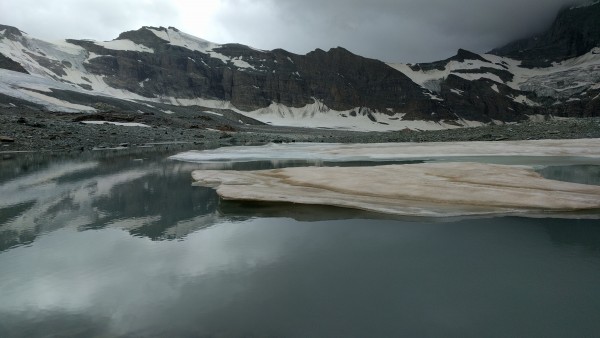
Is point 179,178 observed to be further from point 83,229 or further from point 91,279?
point 91,279

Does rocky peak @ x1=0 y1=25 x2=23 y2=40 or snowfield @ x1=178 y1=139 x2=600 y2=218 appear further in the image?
rocky peak @ x1=0 y1=25 x2=23 y2=40

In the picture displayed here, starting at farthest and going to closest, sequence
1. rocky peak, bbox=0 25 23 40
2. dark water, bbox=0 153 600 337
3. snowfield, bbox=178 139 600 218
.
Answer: rocky peak, bbox=0 25 23 40 < snowfield, bbox=178 139 600 218 < dark water, bbox=0 153 600 337

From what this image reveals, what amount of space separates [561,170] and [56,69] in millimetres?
225324

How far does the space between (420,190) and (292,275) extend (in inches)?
262

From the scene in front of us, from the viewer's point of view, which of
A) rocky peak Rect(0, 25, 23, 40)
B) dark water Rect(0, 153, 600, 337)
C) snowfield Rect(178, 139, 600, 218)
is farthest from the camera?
rocky peak Rect(0, 25, 23, 40)

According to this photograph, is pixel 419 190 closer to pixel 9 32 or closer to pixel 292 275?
pixel 292 275

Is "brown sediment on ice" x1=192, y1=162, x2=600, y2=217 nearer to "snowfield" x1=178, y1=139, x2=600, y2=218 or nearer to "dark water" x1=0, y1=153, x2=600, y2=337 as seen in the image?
"snowfield" x1=178, y1=139, x2=600, y2=218

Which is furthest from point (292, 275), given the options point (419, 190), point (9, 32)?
point (9, 32)

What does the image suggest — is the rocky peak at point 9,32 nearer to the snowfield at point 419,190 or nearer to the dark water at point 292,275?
the snowfield at point 419,190

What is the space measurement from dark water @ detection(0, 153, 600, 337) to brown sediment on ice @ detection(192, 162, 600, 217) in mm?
691

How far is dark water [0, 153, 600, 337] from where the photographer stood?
15.3 ft

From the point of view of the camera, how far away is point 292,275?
6180 mm

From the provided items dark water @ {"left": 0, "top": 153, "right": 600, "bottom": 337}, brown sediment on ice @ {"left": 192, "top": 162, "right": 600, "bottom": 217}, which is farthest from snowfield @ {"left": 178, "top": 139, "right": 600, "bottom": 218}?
dark water @ {"left": 0, "top": 153, "right": 600, "bottom": 337}

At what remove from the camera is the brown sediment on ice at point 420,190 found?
32.9 ft
